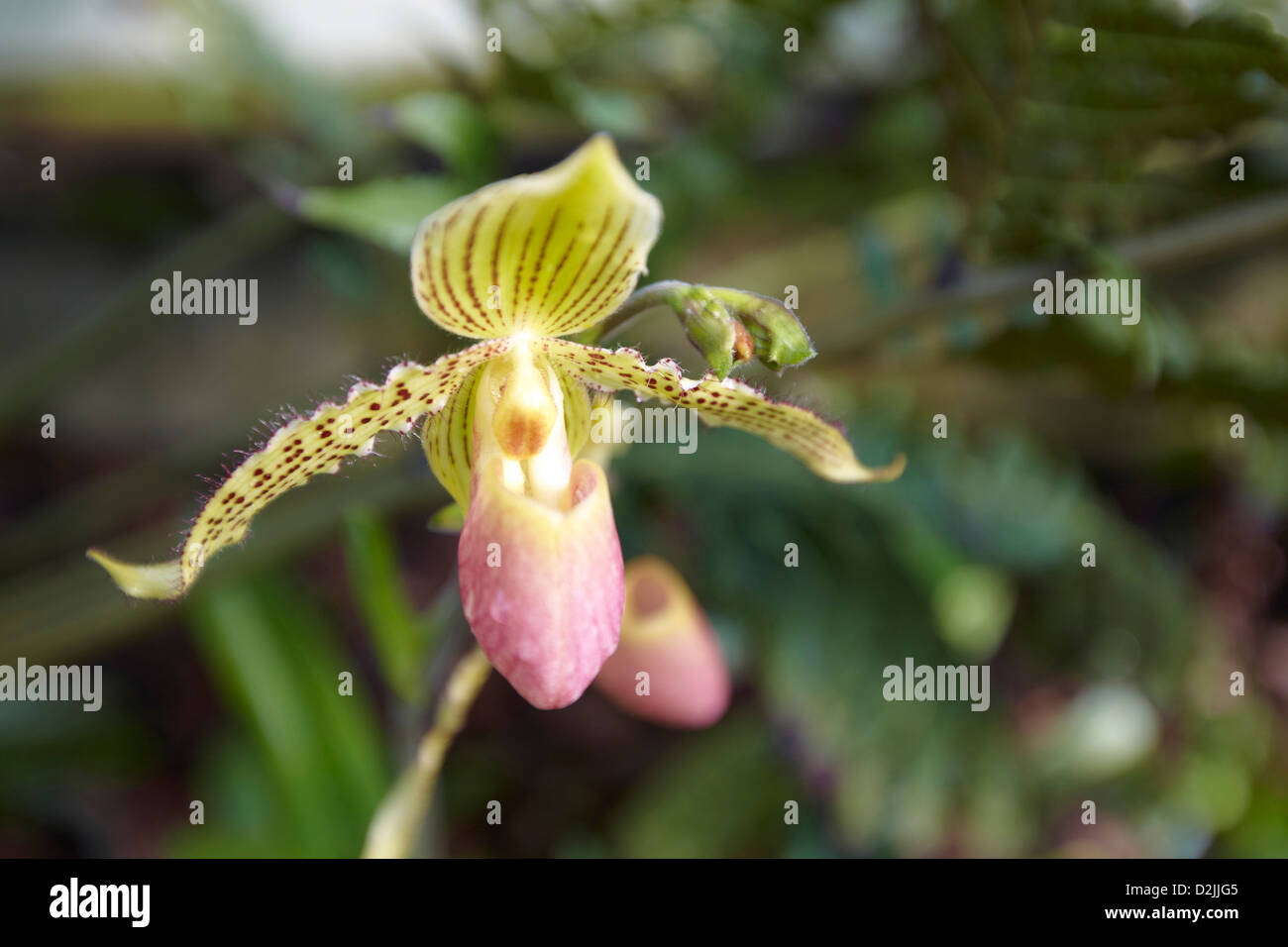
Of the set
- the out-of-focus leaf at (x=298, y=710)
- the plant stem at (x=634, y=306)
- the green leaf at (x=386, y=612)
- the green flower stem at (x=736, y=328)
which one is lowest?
the out-of-focus leaf at (x=298, y=710)

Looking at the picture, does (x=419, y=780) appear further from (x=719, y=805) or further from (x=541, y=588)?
(x=719, y=805)

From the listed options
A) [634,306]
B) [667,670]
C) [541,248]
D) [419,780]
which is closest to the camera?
[541,248]

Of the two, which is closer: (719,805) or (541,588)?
(541,588)

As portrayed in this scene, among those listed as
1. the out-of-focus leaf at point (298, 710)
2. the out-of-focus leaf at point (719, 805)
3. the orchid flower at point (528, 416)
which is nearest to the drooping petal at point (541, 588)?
the orchid flower at point (528, 416)

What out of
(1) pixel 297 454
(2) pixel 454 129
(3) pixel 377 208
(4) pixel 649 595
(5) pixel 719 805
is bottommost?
(5) pixel 719 805

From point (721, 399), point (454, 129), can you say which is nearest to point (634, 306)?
point (721, 399)

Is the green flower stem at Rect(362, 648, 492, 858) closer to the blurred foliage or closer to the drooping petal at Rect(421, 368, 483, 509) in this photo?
the blurred foliage

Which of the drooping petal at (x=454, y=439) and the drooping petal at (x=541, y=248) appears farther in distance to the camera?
the drooping petal at (x=454, y=439)

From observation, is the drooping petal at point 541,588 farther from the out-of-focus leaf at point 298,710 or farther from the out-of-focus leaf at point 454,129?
the out-of-focus leaf at point 298,710

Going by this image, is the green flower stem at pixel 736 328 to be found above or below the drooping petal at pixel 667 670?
above
